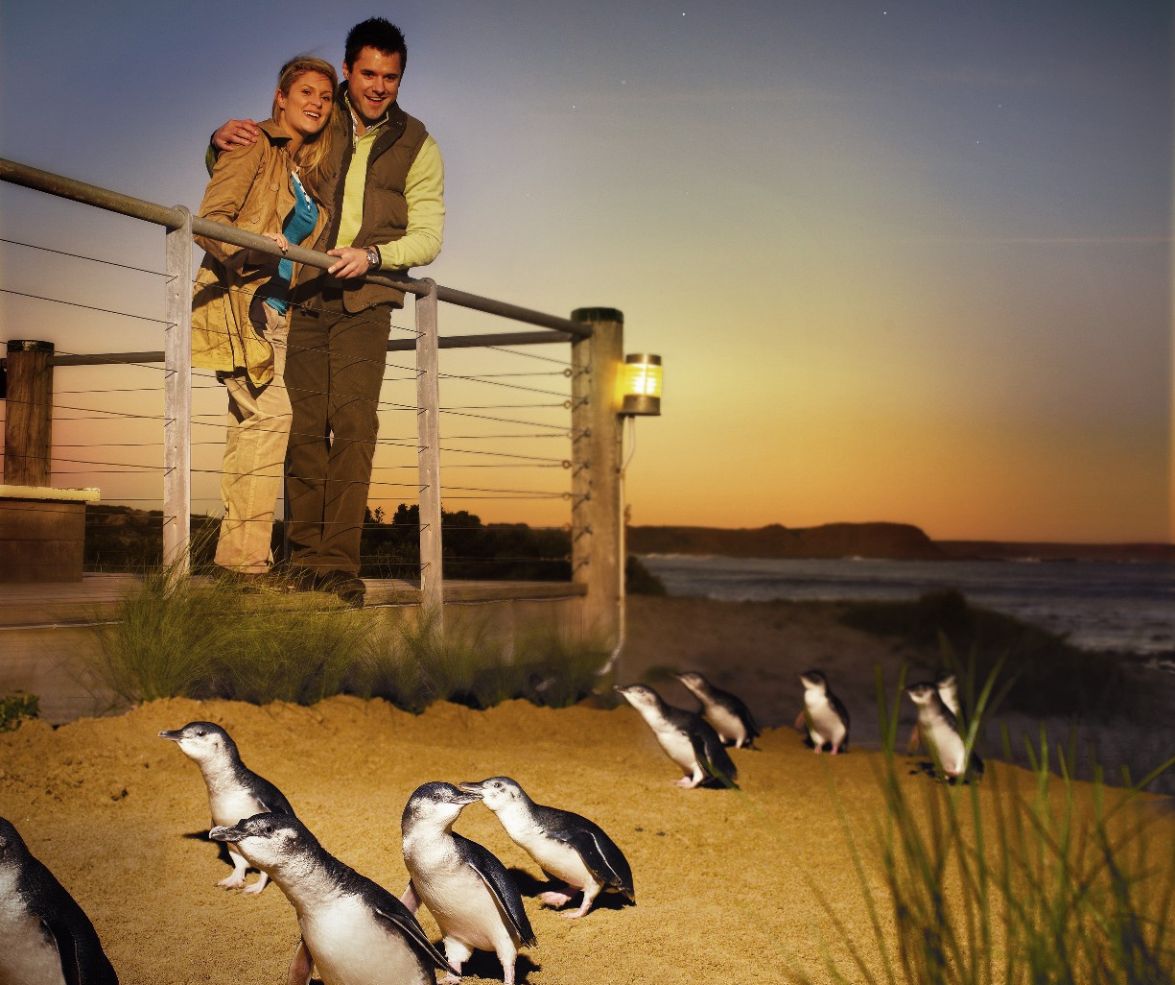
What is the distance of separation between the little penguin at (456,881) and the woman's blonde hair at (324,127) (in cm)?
341

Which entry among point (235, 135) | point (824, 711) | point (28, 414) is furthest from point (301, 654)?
point (28, 414)

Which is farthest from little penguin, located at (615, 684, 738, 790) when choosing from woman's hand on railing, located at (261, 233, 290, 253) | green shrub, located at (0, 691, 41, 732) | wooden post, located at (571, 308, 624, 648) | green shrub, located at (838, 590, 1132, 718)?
green shrub, located at (838, 590, 1132, 718)

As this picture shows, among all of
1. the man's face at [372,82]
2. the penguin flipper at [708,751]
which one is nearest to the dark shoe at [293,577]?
the penguin flipper at [708,751]

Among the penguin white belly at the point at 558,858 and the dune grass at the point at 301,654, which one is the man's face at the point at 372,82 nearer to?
the dune grass at the point at 301,654

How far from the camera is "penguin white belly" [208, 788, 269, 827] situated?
271 cm

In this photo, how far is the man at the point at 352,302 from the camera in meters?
4.84

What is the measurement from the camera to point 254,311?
15.3 feet

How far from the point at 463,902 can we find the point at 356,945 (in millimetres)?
338

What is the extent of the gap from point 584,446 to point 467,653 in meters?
2.10

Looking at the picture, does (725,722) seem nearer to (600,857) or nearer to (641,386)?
(600,857)

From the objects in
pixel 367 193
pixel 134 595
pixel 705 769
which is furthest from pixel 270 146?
pixel 705 769

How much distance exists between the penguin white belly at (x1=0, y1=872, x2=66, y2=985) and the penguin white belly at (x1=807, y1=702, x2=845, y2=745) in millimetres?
3487

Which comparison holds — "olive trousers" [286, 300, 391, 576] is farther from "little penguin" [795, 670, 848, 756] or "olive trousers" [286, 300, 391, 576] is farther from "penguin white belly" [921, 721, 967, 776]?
"penguin white belly" [921, 721, 967, 776]

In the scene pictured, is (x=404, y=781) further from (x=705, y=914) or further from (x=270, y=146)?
(x=270, y=146)
